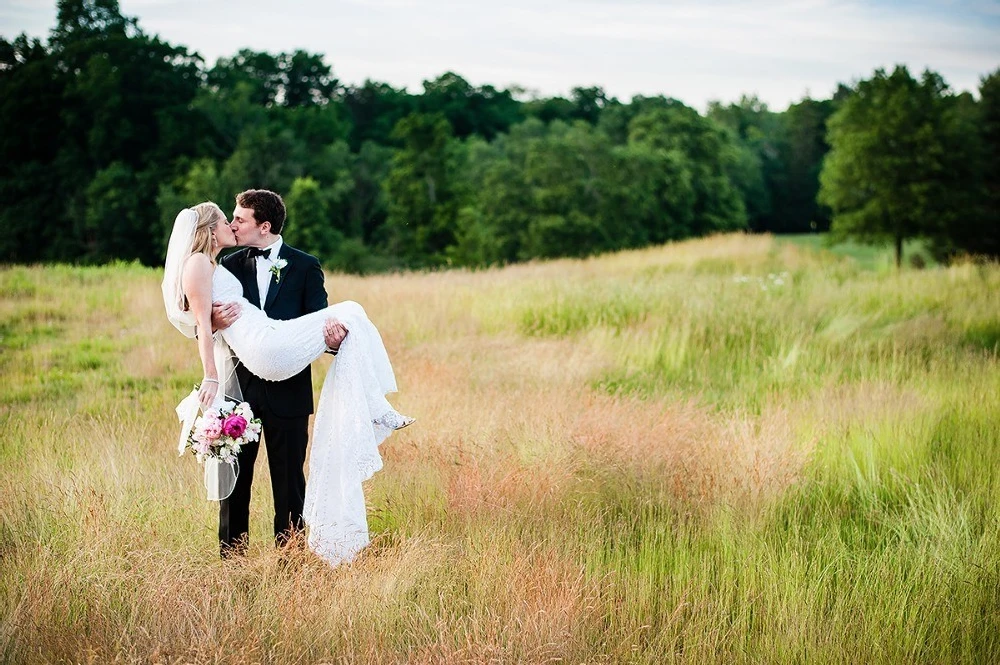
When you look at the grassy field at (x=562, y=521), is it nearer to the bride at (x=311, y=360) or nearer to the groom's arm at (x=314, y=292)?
the bride at (x=311, y=360)

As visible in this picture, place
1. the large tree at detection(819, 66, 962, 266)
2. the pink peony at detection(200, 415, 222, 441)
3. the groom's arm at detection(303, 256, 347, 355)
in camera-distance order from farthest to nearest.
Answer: the large tree at detection(819, 66, 962, 266) < the groom's arm at detection(303, 256, 347, 355) < the pink peony at detection(200, 415, 222, 441)

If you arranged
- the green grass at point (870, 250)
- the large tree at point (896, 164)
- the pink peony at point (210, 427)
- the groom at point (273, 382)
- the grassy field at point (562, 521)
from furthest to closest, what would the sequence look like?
the green grass at point (870, 250), the large tree at point (896, 164), the groom at point (273, 382), the pink peony at point (210, 427), the grassy field at point (562, 521)

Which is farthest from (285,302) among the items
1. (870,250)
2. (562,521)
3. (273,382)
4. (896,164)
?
(870,250)

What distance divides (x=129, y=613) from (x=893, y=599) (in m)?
3.52

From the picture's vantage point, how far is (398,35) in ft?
172

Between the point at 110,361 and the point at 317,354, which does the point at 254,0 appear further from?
the point at 317,354

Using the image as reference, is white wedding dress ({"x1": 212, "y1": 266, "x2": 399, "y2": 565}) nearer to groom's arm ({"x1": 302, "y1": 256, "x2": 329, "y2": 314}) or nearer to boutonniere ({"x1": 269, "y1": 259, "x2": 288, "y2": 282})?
groom's arm ({"x1": 302, "y1": 256, "x2": 329, "y2": 314})

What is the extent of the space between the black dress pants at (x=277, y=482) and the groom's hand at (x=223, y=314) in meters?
0.42

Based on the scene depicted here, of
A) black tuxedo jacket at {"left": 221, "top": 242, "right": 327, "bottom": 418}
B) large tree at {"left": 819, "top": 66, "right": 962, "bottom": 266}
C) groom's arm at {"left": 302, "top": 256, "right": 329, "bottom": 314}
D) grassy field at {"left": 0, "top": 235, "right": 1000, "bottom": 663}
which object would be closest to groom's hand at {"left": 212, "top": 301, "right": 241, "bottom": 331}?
black tuxedo jacket at {"left": 221, "top": 242, "right": 327, "bottom": 418}

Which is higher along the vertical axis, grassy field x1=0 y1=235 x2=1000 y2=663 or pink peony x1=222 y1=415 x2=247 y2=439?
pink peony x1=222 y1=415 x2=247 y2=439

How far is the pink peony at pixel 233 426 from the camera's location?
12.3ft

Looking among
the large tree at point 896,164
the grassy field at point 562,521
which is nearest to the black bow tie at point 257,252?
the grassy field at point 562,521

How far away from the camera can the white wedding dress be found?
4027 mm

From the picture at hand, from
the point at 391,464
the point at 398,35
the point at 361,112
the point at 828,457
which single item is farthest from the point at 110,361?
the point at 361,112
